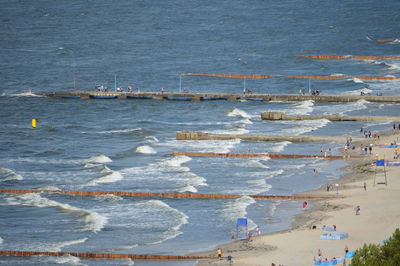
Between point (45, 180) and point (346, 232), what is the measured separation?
99.5 ft

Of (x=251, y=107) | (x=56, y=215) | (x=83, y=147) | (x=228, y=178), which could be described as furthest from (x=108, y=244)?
(x=251, y=107)

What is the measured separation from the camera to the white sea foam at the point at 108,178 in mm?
83312

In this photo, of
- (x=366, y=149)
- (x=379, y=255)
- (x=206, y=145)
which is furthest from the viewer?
(x=206, y=145)

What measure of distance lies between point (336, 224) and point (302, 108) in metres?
60.7

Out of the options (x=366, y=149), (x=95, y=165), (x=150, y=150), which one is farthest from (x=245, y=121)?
(x=95, y=165)

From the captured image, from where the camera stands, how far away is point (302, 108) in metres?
126

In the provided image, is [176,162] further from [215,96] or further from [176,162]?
[215,96]

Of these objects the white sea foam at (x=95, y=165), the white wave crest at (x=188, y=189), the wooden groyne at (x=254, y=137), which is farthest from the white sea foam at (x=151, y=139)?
the white wave crest at (x=188, y=189)

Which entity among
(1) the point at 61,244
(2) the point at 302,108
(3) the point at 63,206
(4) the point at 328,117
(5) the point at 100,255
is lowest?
(5) the point at 100,255

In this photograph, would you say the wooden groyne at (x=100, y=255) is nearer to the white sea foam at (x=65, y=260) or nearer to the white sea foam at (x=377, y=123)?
the white sea foam at (x=65, y=260)

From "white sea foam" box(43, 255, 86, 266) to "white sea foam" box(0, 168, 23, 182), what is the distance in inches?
998

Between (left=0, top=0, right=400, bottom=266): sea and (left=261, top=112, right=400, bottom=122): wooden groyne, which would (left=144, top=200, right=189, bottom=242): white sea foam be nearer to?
(left=0, top=0, right=400, bottom=266): sea

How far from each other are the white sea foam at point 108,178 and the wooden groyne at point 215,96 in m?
49.8

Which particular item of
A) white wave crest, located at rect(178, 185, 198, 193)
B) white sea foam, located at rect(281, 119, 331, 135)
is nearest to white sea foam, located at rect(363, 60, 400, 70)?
white sea foam, located at rect(281, 119, 331, 135)
